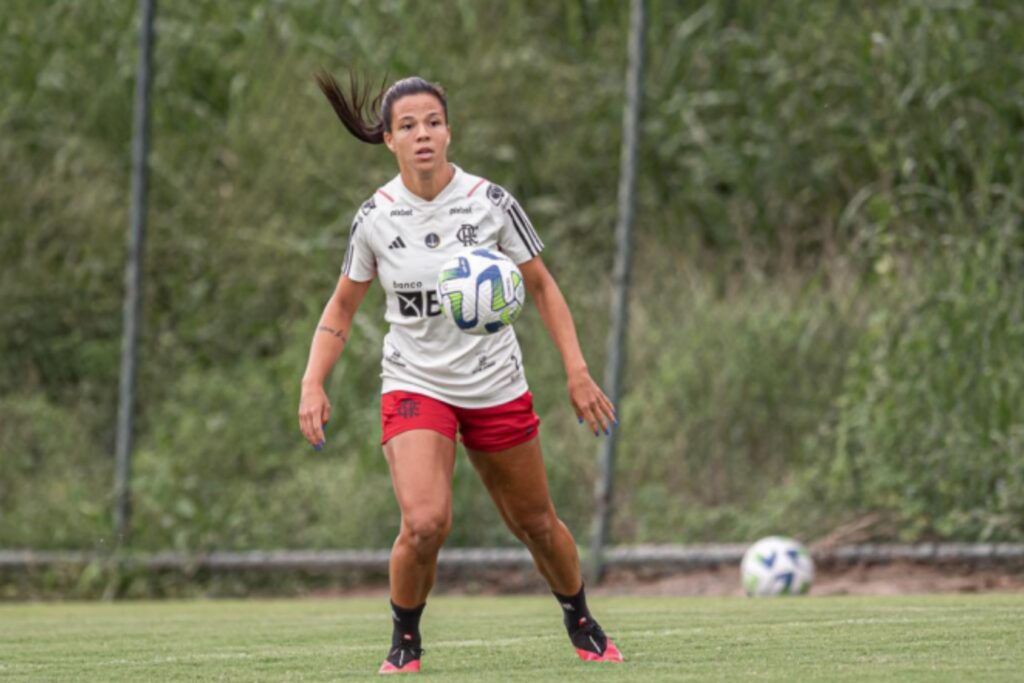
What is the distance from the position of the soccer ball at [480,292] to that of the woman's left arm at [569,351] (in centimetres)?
27

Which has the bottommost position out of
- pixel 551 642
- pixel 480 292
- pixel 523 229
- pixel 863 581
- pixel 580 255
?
pixel 863 581

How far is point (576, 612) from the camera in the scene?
18.9 feet

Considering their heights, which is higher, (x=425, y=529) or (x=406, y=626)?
(x=425, y=529)

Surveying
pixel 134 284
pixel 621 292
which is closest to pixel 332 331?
pixel 621 292

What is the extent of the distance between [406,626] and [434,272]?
3.73 feet

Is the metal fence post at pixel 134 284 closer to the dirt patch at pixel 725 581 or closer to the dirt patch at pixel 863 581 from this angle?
the dirt patch at pixel 725 581

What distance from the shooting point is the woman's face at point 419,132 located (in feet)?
18.8

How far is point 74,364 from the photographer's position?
43.3ft

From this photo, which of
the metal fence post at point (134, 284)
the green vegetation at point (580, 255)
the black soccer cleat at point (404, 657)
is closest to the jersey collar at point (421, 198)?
the black soccer cleat at point (404, 657)

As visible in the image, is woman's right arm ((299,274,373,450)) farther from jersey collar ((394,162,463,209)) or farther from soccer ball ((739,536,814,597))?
soccer ball ((739,536,814,597))

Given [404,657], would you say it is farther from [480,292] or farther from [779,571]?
[779,571]

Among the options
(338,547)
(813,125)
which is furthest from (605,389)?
(813,125)

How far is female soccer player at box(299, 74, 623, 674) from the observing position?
18.5ft

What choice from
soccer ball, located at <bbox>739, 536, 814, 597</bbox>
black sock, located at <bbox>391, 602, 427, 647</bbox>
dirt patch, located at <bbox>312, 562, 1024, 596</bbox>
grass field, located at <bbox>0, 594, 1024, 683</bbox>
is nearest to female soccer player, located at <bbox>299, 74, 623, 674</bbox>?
black sock, located at <bbox>391, 602, 427, 647</bbox>
